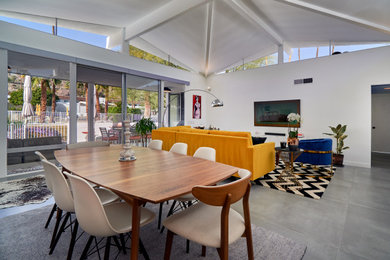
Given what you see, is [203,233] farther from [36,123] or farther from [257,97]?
[257,97]

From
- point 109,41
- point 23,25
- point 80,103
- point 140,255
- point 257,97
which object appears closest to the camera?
point 140,255

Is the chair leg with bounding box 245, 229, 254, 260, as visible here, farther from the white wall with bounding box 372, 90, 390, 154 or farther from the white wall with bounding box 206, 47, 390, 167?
the white wall with bounding box 372, 90, 390, 154

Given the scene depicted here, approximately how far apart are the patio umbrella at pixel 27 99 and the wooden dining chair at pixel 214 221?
166 inches

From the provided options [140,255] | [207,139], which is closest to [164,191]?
[140,255]

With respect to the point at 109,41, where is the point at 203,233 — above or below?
below

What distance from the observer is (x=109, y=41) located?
18.0 ft

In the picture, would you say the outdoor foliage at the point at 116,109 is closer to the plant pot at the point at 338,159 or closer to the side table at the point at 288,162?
the side table at the point at 288,162

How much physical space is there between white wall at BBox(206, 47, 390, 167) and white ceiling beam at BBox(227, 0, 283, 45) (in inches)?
33.4

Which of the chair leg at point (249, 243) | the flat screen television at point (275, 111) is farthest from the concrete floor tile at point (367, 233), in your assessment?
the flat screen television at point (275, 111)

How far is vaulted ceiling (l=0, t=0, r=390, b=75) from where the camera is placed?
3.81 meters

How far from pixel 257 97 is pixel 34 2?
609 centimetres

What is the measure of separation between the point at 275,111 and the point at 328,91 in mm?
1500

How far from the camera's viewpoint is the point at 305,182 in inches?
143

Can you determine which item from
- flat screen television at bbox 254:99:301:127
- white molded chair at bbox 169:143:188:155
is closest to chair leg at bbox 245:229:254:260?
white molded chair at bbox 169:143:188:155
